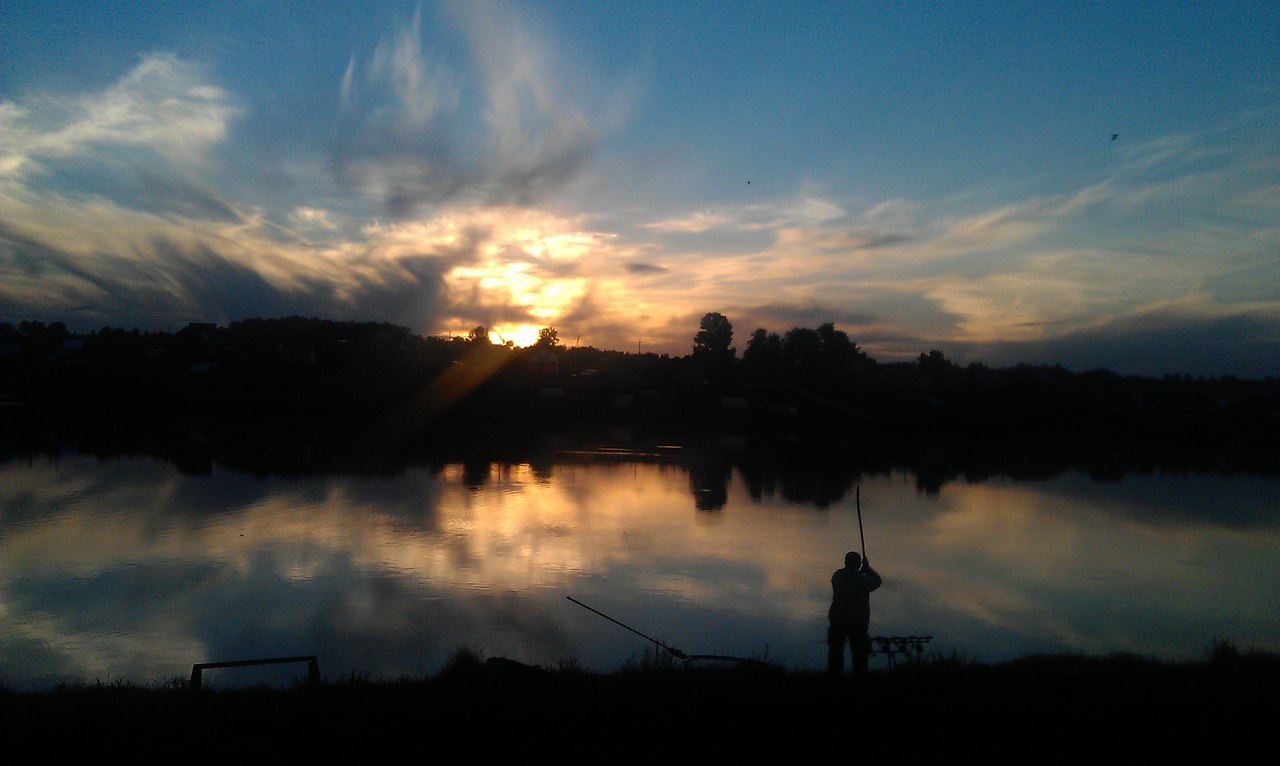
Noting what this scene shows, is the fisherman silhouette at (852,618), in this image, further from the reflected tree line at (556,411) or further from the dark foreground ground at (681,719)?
the reflected tree line at (556,411)

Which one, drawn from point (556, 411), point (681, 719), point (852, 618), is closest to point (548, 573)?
point (852, 618)

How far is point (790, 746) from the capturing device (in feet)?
15.0

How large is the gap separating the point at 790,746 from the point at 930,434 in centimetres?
5541

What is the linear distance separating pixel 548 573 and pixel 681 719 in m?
9.87

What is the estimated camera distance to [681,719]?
192 inches

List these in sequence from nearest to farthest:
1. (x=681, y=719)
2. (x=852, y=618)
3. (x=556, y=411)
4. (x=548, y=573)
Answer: (x=681, y=719)
(x=852, y=618)
(x=548, y=573)
(x=556, y=411)

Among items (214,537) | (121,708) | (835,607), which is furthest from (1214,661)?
(214,537)

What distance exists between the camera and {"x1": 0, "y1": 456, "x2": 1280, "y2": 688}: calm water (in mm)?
10320

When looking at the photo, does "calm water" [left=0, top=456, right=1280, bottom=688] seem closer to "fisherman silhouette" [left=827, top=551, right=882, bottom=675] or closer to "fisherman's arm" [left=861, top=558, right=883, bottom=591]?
"fisherman silhouette" [left=827, top=551, right=882, bottom=675]

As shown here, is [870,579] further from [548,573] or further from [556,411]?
[556,411]

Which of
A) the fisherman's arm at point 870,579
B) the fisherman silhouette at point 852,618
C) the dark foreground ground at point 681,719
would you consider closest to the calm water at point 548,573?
the fisherman silhouette at point 852,618

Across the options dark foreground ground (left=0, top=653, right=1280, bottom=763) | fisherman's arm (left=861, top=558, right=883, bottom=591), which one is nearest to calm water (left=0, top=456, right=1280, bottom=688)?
fisherman's arm (left=861, top=558, right=883, bottom=591)

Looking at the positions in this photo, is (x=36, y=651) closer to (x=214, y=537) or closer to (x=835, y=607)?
(x=214, y=537)

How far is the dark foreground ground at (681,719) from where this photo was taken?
14.8ft
